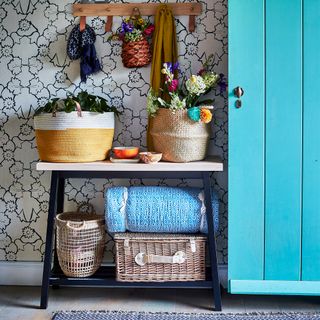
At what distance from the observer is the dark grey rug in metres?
2.72

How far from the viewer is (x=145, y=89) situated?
3229 mm

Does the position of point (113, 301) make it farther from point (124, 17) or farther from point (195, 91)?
point (124, 17)

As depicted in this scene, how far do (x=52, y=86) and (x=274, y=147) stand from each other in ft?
4.79

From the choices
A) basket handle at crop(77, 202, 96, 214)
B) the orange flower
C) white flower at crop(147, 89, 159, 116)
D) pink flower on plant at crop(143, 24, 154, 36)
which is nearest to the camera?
the orange flower

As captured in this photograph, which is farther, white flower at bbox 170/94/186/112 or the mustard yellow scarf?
the mustard yellow scarf

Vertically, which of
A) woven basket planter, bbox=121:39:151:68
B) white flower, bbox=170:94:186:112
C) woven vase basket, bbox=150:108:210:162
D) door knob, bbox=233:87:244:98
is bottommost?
woven vase basket, bbox=150:108:210:162

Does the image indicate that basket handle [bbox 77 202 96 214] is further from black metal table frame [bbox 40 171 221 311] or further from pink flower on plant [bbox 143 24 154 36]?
pink flower on plant [bbox 143 24 154 36]

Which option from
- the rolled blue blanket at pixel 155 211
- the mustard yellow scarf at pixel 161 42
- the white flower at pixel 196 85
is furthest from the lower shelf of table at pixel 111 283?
the white flower at pixel 196 85

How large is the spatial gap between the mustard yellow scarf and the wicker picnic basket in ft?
1.99

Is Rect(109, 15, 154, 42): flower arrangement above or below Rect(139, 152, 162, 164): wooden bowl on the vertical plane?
above

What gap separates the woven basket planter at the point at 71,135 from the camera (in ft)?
9.34

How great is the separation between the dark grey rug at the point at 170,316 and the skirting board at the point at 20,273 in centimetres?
59

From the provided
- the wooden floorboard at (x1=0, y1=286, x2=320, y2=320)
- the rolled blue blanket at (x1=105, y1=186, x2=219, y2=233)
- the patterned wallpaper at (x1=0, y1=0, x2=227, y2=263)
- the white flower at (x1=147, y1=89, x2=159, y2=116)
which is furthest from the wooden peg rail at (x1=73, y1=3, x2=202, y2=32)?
the wooden floorboard at (x1=0, y1=286, x2=320, y2=320)

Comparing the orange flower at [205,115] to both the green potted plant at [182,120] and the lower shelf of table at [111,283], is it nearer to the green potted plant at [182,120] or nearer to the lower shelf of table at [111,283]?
the green potted plant at [182,120]
